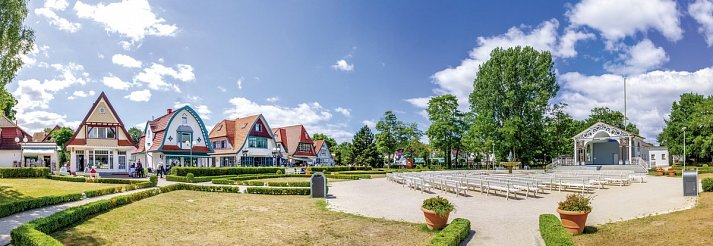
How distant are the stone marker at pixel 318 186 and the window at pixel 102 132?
1149 inches

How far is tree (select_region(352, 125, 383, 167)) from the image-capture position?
66.1 m

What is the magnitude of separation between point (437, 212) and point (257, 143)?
45.2 m

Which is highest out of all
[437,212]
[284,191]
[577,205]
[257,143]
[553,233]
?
[257,143]

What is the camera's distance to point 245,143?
52.3 metres

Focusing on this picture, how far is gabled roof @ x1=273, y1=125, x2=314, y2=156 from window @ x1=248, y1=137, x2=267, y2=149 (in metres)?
8.95

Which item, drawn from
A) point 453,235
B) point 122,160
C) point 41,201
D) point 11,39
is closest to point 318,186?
point 41,201

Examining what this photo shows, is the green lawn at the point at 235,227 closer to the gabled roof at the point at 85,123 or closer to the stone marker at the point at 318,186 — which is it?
the stone marker at the point at 318,186

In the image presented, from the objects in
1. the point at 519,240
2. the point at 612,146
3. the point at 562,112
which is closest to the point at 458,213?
the point at 519,240

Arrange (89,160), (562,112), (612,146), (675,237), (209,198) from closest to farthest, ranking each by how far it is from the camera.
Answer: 1. (675,237)
2. (209,198)
3. (89,160)
4. (612,146)
5. (562,112)

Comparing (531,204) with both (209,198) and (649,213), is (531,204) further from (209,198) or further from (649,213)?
(209,198)

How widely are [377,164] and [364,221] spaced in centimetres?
5408

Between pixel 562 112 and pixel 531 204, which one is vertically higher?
pixel 562 112

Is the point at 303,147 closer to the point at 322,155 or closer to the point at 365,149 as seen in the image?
the point at 365,149

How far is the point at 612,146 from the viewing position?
51.4 m
